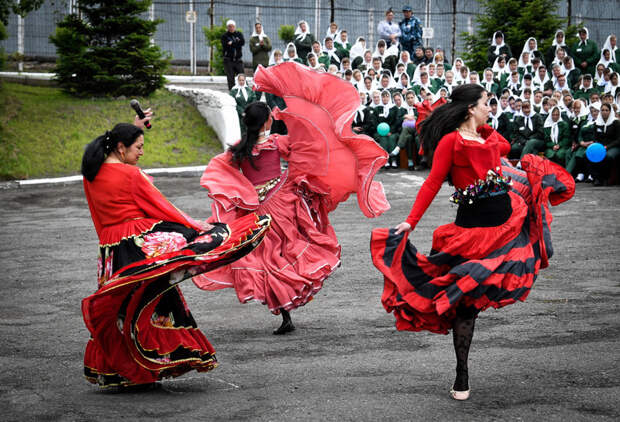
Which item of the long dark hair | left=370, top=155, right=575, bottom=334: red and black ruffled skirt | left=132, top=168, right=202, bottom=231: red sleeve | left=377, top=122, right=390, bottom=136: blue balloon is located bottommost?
left=370, top=155, right=575, bottom=334: red and black ruffled skirt

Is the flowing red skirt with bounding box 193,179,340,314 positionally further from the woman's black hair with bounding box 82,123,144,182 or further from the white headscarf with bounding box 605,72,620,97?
the white headscarf with bounding box 605,72,620,97

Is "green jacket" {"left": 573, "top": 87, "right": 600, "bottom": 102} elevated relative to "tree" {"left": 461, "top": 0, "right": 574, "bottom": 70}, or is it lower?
lower

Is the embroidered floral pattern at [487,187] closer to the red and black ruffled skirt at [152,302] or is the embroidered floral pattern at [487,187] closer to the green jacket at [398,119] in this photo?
the red and black ruffled skirt at [152,302]

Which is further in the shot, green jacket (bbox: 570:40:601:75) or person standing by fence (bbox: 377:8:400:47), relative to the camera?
person standing by fence (bbox: 377:8:400:47)

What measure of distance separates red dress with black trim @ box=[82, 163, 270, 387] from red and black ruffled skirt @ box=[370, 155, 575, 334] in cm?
96

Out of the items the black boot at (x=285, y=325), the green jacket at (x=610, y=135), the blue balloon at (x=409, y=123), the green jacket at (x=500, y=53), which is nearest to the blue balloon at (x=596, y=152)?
the green jacket at (x=610, y=135)

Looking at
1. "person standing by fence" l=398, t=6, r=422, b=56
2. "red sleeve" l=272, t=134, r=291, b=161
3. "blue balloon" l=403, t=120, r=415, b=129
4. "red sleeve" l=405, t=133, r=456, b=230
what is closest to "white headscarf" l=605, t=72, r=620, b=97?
"blue balloon" l=403, t=120, r=415, b=129

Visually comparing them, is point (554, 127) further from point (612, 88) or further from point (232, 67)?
point (232, 67)

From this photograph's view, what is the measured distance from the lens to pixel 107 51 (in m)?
20.9

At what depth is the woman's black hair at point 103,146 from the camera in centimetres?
488

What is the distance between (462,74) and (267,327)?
1447 cm

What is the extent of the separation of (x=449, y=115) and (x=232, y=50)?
16.8m

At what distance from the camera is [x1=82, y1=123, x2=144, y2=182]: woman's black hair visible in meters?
4.88

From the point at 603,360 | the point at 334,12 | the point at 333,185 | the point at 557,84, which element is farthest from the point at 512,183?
the point at 334,12
